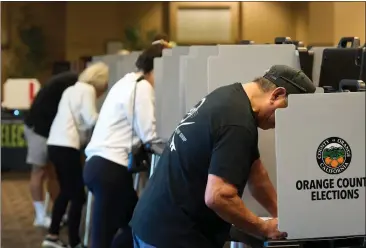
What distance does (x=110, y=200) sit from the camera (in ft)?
9.48

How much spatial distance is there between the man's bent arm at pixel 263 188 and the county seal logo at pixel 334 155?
0.54 m

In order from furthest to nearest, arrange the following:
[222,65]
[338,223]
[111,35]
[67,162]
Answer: [111,35] → [67,162] → [222,65] → [338,223]

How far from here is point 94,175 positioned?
290cm

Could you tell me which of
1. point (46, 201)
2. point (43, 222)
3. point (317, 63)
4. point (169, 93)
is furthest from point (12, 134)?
point (317, 63)

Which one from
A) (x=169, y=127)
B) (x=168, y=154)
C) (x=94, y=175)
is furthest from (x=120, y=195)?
(x=168, y=154)

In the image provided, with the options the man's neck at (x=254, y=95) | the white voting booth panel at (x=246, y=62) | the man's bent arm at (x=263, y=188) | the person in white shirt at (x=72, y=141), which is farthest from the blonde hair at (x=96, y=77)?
the man's neck at (x=254, y=95)

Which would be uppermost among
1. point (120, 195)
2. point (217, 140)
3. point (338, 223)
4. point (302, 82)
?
point (302, 82)

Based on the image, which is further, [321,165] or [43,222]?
[43,222]

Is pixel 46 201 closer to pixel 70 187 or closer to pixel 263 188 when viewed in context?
pixel 70 187

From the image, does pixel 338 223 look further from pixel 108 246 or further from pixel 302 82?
pixel 108 246

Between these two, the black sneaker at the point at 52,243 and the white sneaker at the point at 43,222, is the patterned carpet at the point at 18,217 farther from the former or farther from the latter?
the black sneaker at the point at 52,243

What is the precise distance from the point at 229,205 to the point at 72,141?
2351 mm

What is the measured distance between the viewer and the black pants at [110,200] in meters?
2.89

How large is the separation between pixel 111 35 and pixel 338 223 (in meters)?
8.85
